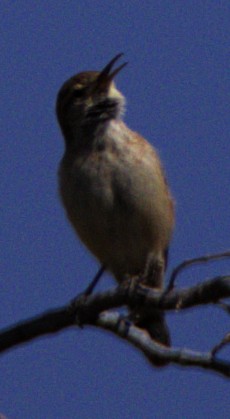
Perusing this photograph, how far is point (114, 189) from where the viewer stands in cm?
722

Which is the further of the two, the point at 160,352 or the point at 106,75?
the point at 106,75

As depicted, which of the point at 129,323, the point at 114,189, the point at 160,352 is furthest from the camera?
the point at 114,189

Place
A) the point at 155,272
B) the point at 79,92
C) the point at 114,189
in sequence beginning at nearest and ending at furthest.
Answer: the point at 114,189
the point at 155,272
the point at 79,92

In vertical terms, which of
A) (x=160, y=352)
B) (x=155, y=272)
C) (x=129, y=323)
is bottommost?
(x=160, y=352)

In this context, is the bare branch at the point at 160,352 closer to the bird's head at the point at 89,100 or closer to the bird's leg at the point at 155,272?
the bird's leg at the point at 155,272

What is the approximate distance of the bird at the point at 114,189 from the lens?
→ 725 centimetres

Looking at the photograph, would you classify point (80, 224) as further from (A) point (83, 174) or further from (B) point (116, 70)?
(B) point (116, 70)

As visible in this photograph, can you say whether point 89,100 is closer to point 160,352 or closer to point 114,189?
point 114,189

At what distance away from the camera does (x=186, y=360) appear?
15.5 feet

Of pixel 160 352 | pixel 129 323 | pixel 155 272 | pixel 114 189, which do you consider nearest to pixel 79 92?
pixel 114 189

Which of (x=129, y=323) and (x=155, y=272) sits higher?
(x=155, y=272)

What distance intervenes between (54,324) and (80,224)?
181 centimetres

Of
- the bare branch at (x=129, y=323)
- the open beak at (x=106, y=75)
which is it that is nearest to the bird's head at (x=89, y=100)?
the open beak at (x=106, y=75)

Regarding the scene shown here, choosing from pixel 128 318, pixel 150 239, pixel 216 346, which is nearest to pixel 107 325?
pixel 128 318
